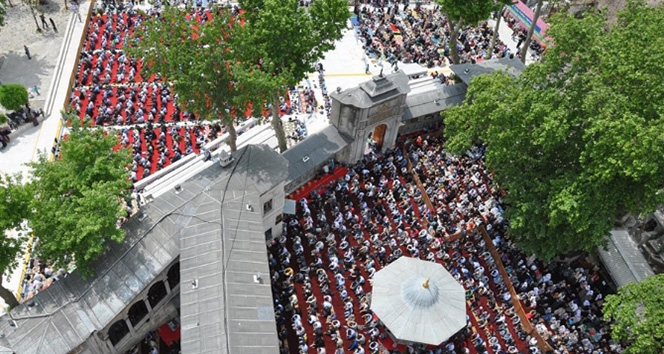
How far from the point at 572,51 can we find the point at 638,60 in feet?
13.2

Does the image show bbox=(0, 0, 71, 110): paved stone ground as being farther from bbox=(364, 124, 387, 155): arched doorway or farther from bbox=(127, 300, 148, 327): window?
bbox=(364, 124, 387, 155): arched doorway

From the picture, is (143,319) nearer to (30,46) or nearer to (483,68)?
(483,68)

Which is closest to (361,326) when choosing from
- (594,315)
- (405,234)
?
(405,234)

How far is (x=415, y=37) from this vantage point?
60781 mm

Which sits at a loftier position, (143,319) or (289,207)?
(289,207)

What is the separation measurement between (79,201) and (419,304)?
20.2 m

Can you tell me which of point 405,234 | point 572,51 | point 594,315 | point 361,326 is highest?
point 572,51

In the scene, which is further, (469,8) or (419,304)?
(469,8)

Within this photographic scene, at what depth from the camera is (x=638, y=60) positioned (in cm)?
3081

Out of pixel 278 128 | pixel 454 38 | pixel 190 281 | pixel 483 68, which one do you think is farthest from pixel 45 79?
pixel 483 68

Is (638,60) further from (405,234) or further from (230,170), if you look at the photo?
(230,170)

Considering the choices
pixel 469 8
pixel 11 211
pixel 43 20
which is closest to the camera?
pixel 11 211

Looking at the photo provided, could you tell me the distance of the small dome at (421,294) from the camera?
30812 millimetres

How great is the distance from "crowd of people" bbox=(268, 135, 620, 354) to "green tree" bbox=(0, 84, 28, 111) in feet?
88.5
